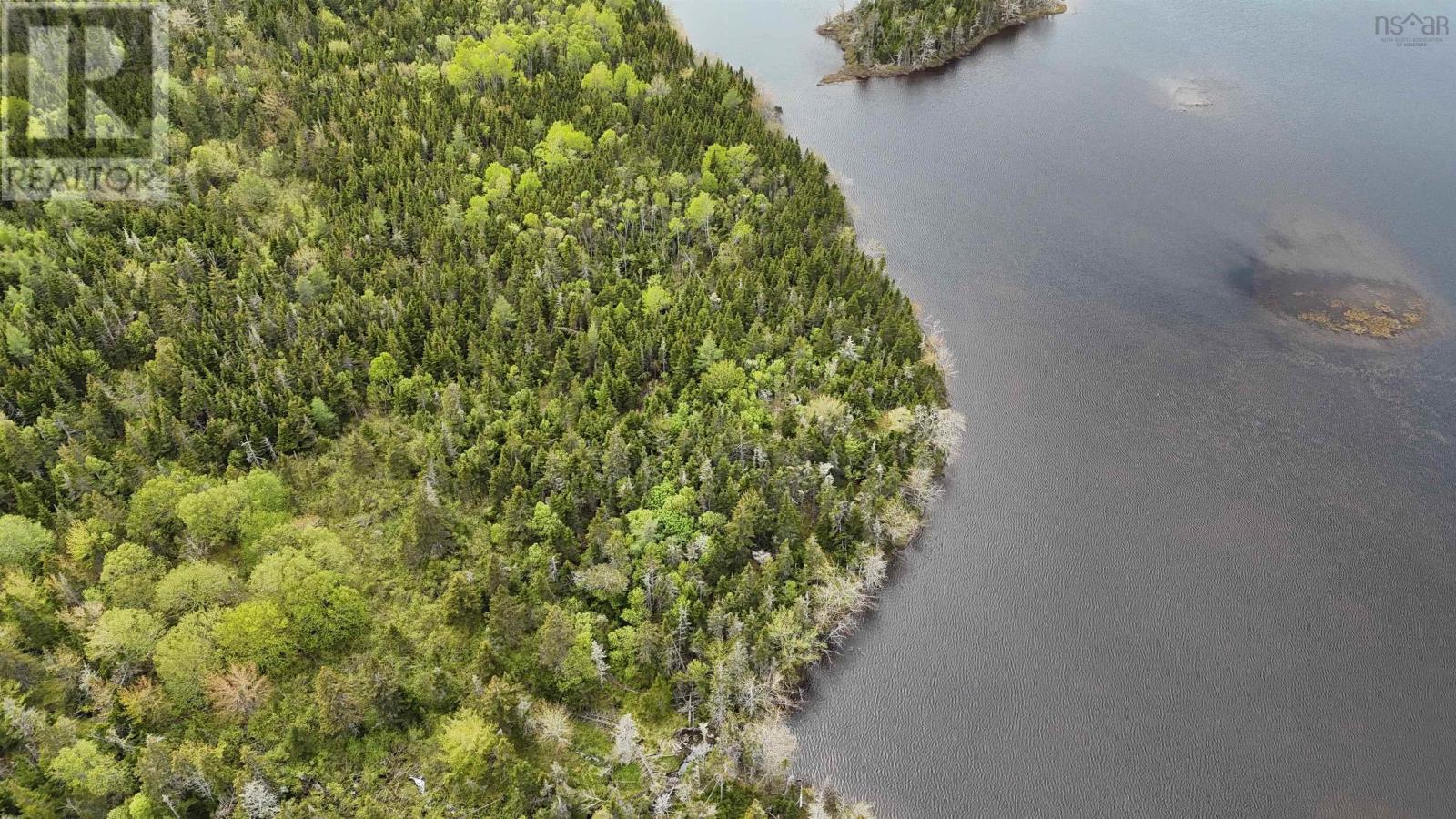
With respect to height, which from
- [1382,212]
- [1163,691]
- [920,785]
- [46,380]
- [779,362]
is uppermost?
[1382,212]

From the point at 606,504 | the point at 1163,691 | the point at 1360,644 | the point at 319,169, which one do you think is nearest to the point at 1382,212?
the point at 1360,644

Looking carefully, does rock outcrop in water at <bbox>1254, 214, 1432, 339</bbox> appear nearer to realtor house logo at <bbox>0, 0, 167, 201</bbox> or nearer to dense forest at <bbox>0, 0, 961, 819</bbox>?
dense forest at <bbox>0, 0, 961, 819</bbox>

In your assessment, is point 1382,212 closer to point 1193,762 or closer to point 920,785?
point 1193,762

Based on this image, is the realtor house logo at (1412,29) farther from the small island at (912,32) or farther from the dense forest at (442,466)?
the dense forest at (442,466)

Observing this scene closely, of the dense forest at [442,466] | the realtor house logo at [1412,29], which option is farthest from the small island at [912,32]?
the realtor house logo at [1412,29]

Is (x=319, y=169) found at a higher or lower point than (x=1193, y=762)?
higher

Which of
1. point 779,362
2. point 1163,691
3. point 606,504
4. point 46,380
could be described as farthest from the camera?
point 779,362

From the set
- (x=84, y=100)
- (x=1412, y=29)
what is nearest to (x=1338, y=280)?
(x=1412, y=29)

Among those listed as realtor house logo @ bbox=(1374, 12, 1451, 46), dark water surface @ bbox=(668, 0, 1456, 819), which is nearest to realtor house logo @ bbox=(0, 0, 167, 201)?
dark water surface @ bbox=(668, 0, 1456, 819)

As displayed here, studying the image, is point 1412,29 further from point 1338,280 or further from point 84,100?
point 84,100
